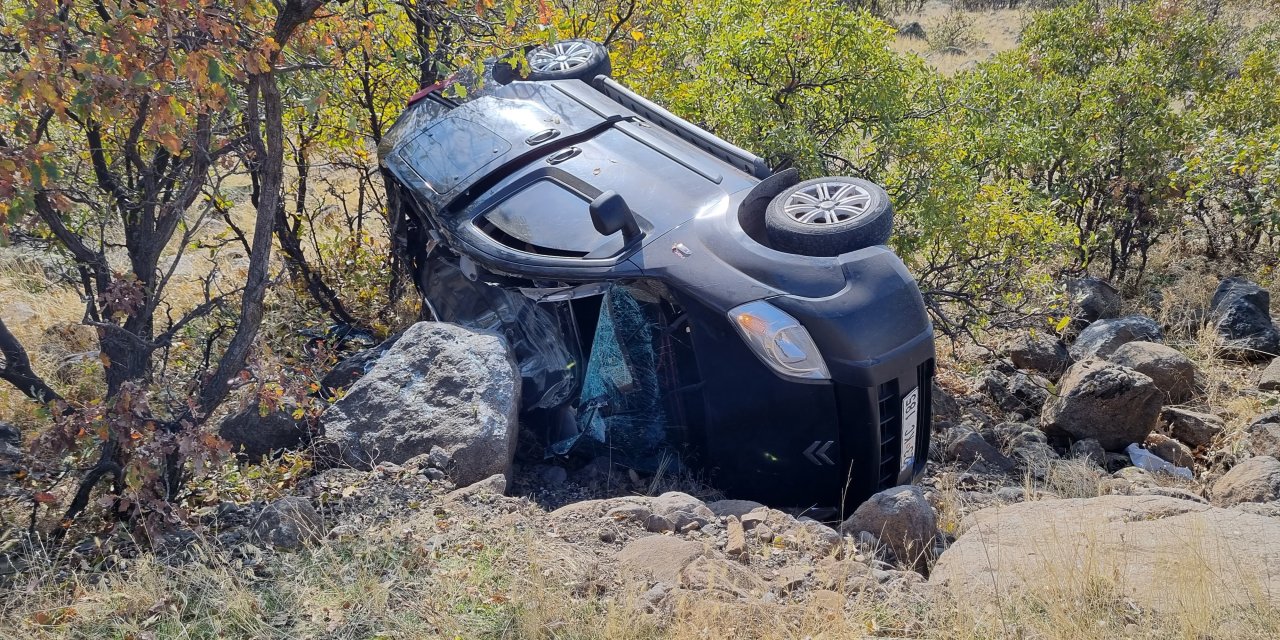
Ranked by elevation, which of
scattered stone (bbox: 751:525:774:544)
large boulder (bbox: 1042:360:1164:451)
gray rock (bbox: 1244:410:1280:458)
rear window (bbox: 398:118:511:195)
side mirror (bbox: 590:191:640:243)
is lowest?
gray rock (bbox: 1244:410:1280:458)

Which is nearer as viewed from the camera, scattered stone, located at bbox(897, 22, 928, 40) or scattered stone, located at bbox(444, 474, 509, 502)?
scattered stone, located at bbox(444, 474, 509, 502)

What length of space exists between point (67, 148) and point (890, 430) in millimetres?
4352

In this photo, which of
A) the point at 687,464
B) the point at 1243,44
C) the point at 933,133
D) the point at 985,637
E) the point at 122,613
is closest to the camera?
the point at 985,637

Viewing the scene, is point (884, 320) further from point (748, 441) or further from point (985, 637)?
point (985, 637)

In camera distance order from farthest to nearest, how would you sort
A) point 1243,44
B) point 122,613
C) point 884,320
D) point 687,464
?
point 1243,44
point 687,464
point 884,320
point 122,613

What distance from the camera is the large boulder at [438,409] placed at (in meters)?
4.30

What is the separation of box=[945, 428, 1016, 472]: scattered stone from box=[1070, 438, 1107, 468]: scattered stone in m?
0.41

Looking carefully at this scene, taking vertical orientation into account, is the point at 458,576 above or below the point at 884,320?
below

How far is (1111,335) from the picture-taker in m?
6.89

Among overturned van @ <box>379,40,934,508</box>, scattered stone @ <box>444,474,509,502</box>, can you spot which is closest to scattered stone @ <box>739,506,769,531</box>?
overturned van @ <box>379,40,934,508</box>

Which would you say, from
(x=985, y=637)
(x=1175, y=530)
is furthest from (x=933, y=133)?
(x=985, y=637)

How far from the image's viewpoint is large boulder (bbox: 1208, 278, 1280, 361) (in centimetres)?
694

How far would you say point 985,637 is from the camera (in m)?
2.97

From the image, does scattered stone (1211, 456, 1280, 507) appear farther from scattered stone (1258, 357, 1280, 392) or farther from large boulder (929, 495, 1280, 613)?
scattered stone (1258, 357, 1280, 392)
